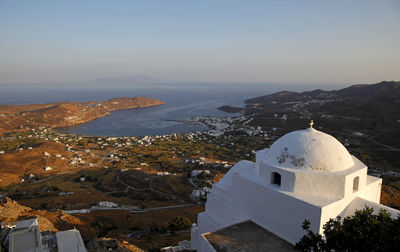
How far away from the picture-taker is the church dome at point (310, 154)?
25.7 feet

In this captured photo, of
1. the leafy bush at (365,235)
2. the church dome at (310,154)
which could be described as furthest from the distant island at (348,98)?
the leafy bush at (365,235)

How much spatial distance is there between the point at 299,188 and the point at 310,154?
119cm

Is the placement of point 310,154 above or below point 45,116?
above

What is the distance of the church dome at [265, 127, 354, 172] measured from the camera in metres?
7.85

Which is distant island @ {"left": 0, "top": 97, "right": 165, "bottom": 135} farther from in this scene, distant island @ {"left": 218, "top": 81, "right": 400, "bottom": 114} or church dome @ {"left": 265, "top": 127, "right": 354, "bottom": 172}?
church dome @ {"left": 265, "top": 127, "right": 354, "bottom": 172}

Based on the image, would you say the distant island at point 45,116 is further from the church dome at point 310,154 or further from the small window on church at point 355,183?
the small window on church at point 355,183

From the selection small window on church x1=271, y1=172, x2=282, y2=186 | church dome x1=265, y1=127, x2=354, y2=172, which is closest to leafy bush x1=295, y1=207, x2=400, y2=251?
church dome x1=265, y1=127, x2=354, y2=172

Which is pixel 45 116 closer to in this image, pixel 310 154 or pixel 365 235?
pixel 310 154

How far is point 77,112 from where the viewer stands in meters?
83.3

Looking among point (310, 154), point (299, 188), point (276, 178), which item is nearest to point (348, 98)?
point (310, 154)

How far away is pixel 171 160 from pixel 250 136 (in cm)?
2067

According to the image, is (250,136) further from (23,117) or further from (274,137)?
(23,117)

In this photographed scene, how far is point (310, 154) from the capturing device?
7.95 meters

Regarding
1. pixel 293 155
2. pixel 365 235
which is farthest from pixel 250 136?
pixel 365 235
